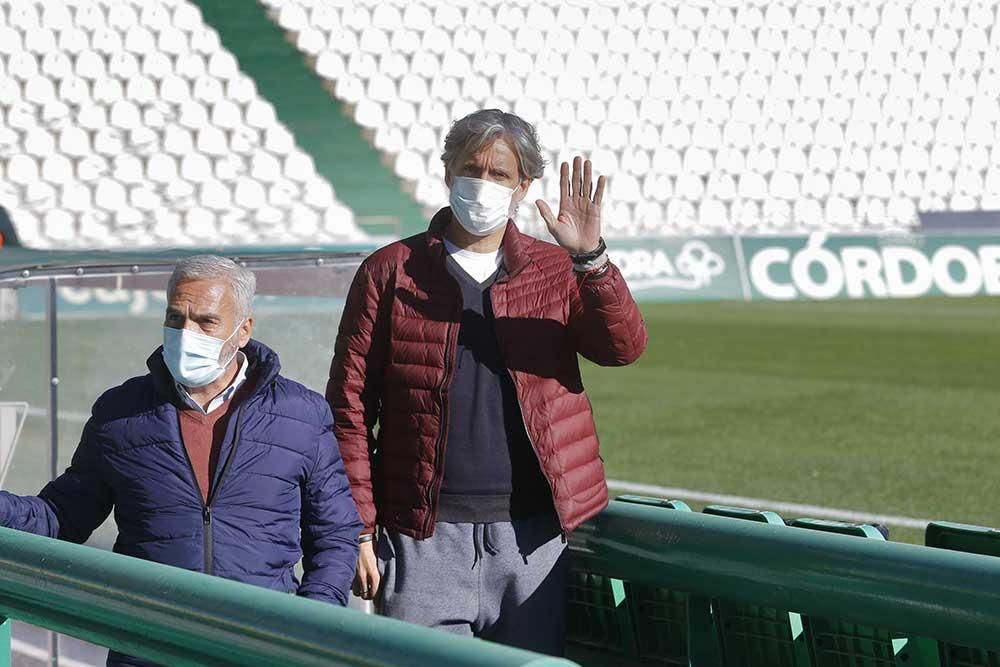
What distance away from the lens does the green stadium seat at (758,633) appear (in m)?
2.57

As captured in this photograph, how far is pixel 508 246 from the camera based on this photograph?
110 inches

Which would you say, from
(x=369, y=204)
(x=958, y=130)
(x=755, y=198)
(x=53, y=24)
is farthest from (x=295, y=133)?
(x=958, y=130)

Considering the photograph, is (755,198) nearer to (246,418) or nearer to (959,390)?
(959,390)

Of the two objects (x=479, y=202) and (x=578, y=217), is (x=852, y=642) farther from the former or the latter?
(x=479, y=202)

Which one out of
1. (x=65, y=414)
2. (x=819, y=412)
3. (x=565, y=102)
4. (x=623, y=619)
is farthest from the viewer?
(x=565, y=102)

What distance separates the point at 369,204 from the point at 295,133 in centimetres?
185

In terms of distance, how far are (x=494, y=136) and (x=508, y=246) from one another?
0.71 ft

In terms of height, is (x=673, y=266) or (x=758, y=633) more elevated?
(x=758, y=633)

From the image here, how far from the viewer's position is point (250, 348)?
2744 millimetres

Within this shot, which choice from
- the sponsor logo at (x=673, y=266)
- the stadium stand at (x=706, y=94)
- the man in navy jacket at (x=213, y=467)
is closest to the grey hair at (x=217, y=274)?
the man in navy jacket at (x=213, y=467)

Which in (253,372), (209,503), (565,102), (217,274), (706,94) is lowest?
(209,503)

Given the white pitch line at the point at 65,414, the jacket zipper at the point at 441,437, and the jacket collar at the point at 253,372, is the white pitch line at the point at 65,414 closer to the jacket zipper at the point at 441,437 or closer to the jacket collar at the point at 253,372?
the jacket collar at the point at 253,372

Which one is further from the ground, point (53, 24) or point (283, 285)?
point (53, 24)

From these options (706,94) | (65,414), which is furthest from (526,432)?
(706,94)
